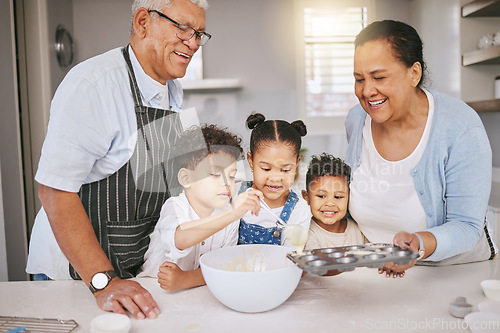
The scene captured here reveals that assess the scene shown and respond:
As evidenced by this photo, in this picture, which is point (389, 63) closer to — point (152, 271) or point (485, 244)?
point (485, 244)

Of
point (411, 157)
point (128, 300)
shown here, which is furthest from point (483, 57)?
point (128, 300)

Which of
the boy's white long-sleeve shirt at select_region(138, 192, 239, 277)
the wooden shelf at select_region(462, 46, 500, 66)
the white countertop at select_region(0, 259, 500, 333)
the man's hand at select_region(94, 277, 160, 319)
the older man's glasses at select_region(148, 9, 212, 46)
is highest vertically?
the wooden shelf at select_region(462, 46, 500, 66)

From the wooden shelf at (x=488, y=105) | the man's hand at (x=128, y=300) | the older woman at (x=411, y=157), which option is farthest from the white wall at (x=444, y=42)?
the man's hand at (x=128, y=300)

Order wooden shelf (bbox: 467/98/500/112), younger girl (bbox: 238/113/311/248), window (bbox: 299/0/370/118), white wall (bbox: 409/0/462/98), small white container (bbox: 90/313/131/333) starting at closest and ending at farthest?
1. small white container (bbox: 90/313/131/333)
2. younger girl (bbox: 238/113/311/248)
3. window (bbox: 299/0/370/118)
4. wooden shelf (bbox: 467/98/500/112)
5. white wall (bbox: 409/0/462/98)

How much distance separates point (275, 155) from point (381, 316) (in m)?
0.36

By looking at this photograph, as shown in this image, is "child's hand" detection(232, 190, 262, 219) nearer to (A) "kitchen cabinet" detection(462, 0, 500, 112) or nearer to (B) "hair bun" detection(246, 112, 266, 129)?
(B) "hair bun" detection(246, 112, 266, 129)

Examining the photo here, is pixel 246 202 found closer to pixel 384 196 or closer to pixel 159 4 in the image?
pixel 384 196

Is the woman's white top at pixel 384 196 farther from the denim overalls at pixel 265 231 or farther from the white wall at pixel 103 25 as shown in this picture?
the white wall at pixel 103 25

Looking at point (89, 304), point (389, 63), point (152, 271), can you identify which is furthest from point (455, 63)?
point (89, 304)

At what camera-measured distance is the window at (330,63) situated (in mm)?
1205

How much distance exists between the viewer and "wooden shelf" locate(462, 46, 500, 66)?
192 centimetres

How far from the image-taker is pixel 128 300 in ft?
2.62

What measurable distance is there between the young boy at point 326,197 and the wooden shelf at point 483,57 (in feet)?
4.58

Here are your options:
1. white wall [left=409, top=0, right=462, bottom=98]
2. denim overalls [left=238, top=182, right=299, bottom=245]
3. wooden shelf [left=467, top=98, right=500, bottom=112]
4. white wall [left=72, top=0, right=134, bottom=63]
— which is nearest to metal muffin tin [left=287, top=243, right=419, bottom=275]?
denim overalls [left=238, top=182, right=299, bottom=245]
